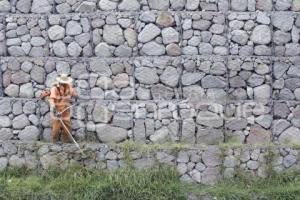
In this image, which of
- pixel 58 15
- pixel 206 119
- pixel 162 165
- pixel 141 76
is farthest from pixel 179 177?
pixel 58 15

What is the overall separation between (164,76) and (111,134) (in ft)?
4.57

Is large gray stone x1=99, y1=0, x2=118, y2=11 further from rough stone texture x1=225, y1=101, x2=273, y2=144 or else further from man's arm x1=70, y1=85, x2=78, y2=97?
rough stone texture x1=225, y1=101, x2=273, y2=144

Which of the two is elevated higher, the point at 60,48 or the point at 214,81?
the point at 60,48

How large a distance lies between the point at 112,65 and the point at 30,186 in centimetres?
254

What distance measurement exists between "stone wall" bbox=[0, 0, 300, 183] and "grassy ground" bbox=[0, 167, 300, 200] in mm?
329

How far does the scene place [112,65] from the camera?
10008 millimetres

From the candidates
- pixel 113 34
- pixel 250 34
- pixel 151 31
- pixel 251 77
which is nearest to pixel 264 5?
pixel 250 34

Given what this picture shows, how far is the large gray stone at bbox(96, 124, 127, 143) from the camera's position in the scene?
32.5ft

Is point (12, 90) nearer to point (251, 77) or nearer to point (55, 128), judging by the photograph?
point (55, 128)

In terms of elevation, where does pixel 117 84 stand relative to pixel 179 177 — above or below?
above

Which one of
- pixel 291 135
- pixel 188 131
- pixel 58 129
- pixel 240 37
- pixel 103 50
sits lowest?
pixel 291 135

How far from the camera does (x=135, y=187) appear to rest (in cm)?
916

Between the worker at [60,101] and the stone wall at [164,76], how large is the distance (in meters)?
0.29

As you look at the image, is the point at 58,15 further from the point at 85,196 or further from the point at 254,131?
the point at 254,131
